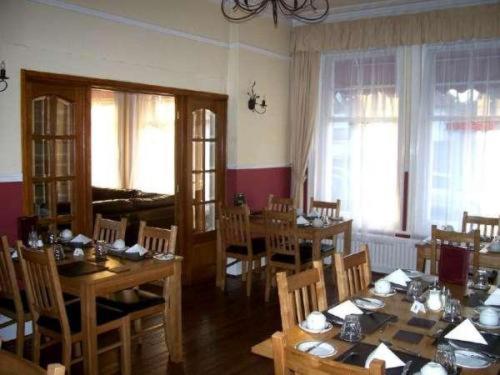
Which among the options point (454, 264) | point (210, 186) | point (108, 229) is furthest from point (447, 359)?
point (210, 186)

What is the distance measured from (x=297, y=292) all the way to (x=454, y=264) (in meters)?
1.02

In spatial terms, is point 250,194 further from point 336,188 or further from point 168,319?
point 168,319

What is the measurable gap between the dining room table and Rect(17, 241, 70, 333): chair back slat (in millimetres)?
119

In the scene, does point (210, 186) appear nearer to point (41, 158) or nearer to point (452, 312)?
point (41, 158)

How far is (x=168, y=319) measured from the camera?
12.5ft

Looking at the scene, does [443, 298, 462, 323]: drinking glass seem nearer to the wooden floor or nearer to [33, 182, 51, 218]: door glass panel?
the wooden floor

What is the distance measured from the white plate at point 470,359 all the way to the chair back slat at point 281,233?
296 centimetres

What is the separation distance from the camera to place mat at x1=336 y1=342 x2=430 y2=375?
1.98 meters

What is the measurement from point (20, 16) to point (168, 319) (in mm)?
2622

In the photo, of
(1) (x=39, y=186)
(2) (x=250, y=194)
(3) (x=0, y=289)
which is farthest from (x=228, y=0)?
(3) (x=0, y=289)

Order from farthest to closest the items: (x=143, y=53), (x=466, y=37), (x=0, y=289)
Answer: (x=466, y=37), (x=143, y=53), (x=0, y=289)

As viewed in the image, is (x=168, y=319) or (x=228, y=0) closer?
(x=168, y=319)

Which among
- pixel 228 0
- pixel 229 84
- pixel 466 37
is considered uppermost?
Answer: pixel 228 0

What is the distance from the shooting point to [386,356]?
204cm
